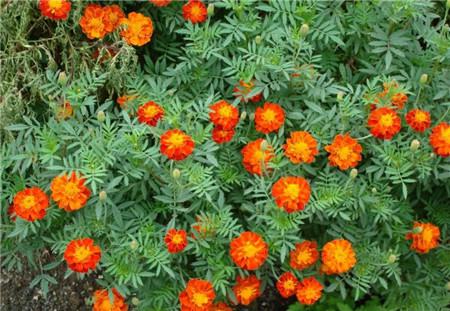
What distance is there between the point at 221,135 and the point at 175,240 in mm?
362

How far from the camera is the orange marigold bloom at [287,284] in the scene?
210 cm

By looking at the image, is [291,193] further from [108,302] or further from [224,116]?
[108,302]

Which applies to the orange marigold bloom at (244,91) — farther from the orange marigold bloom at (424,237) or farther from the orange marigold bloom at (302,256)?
the orange marigold bloom at (424,237)

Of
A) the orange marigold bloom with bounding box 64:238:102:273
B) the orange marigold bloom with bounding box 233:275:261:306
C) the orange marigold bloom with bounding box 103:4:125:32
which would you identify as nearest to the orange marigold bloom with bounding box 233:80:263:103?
the orange marigold bloom with bounding box 103:4:125:32

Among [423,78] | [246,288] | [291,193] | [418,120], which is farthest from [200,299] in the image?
[423,78]

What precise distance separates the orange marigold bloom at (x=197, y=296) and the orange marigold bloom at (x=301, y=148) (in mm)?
456

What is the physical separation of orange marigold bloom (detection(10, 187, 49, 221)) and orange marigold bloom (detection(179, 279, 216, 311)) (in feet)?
1.57

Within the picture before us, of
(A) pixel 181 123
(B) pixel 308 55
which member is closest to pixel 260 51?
(B) pixel 308 55

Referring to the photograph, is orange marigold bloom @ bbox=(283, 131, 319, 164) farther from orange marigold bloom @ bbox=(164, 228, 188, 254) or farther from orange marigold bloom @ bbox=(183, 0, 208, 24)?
orange marigold bloom @ bbox=(183, 0, 208, 24)

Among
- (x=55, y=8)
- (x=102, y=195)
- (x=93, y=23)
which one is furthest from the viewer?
(x=93, y=23)

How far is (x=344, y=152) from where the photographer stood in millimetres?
2051

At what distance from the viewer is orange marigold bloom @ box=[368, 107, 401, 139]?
2.02 meters

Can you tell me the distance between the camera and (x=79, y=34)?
2410mm

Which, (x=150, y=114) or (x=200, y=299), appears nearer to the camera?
(x=200, y=299)
